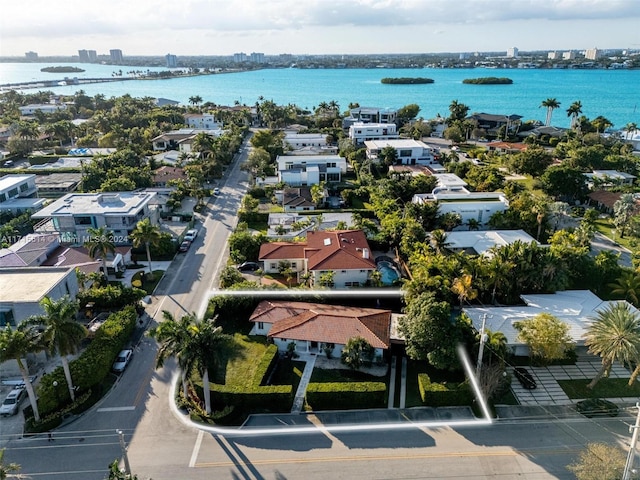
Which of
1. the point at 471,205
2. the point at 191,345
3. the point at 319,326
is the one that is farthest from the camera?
the point at 471,205

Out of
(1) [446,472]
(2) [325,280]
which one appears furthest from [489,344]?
(2) [325,280]

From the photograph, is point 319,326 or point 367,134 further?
point 367,134

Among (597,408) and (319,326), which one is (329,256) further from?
(597,408)

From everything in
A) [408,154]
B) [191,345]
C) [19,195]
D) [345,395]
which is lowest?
[345,395]

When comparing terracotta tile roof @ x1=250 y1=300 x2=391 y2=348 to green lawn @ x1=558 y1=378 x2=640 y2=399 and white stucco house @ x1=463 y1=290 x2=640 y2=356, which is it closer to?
white stucco house @ x1=463 y1=290 x2=640 y2=356

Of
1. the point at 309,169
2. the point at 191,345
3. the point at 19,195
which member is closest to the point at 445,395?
the point at 191,345

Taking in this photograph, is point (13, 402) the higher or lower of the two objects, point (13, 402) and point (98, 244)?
the lower

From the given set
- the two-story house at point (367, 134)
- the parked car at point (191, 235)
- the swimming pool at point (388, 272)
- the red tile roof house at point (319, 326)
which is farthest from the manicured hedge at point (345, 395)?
the two-story house at point (367, 134)
